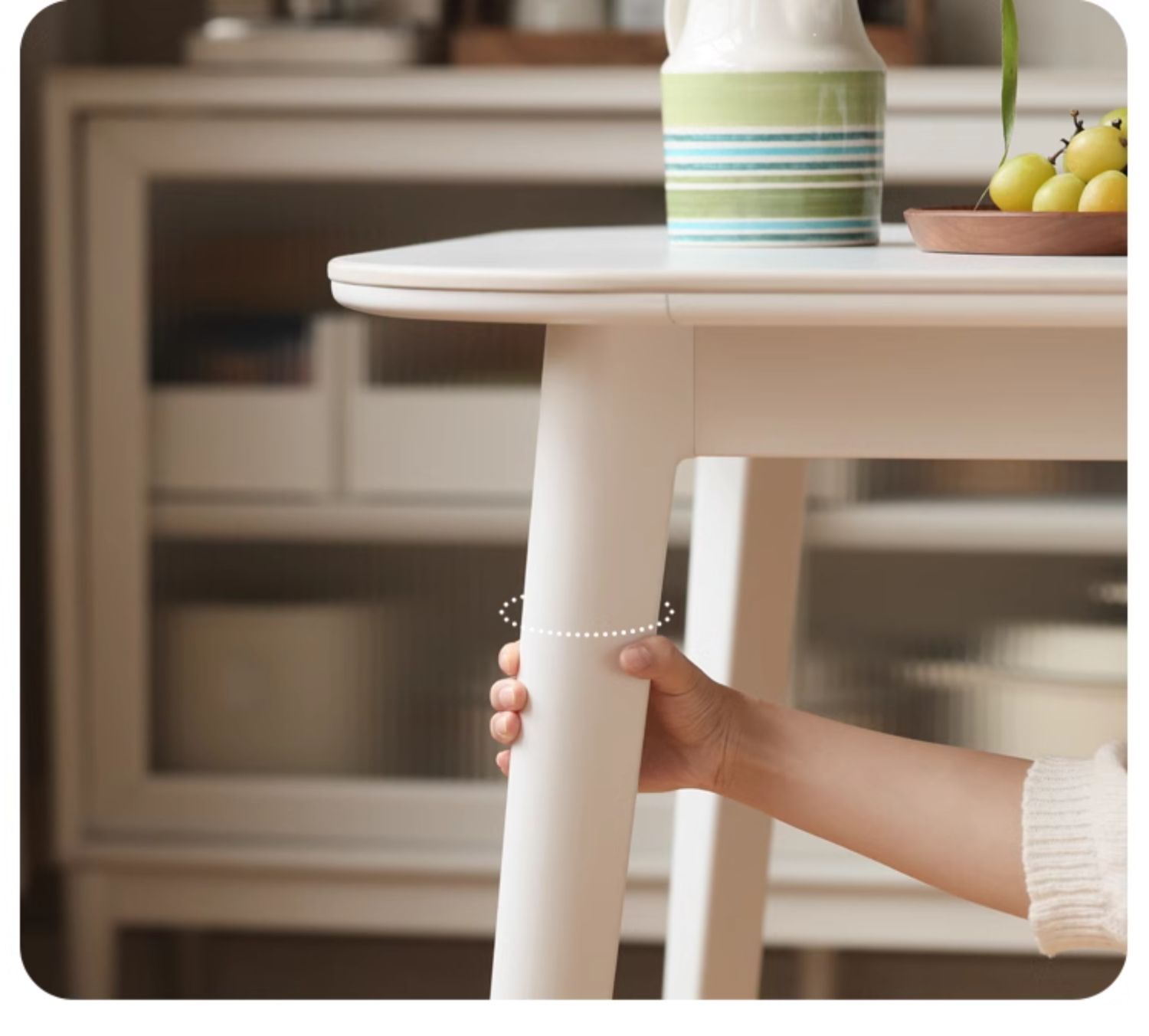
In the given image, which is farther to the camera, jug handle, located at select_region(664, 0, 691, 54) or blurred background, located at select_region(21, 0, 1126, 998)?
blurred background, located at select_region(21, 0, 1126, 998)

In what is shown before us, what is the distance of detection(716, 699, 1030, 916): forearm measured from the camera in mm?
671

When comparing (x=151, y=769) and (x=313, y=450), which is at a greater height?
(x=313, y=450)

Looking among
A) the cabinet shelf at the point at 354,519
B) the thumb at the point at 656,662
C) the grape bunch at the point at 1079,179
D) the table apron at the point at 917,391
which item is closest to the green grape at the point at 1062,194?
the grape bunch at the point at 1079,179

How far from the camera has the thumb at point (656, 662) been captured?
1.85 feet

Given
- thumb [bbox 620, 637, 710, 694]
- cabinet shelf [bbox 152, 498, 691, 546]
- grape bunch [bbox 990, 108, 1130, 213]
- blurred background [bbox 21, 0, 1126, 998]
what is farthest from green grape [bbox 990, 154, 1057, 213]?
cabinet shelf [bbox 152, 498, 691, 546]

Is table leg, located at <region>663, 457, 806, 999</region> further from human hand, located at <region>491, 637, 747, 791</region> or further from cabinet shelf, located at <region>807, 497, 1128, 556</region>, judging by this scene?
cabinet shelf, located at <region>807, 497, 1128, 556</region>

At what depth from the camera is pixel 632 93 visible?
145 cm

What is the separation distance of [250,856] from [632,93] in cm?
82

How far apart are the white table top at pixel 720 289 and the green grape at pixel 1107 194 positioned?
0.07m

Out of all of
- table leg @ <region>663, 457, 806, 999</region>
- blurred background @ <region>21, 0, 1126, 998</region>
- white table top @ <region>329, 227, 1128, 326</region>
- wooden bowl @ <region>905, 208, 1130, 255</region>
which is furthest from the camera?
blurred background @ <region>21, 0, 1126, 998</region>

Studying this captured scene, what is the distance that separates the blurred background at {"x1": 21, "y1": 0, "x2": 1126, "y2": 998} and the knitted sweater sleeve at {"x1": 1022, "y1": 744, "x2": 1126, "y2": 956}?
90 centimetres

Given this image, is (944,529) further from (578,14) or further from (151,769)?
(151,769)

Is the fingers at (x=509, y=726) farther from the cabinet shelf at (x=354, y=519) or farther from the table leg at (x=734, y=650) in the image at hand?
the cabinet shelf at (x=354, y=519)

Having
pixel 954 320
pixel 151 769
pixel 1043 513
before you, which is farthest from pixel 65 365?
pixel 954 320
